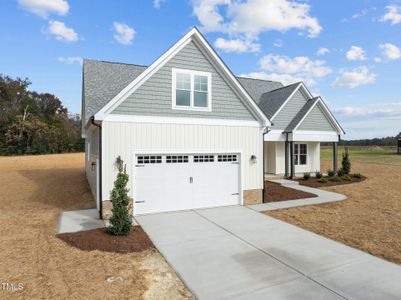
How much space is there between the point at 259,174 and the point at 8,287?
9.61 m

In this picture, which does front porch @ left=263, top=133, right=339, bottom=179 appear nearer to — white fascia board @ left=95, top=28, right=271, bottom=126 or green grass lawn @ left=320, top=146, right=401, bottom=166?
white fascia board @ left=95, top=28, right=271, bottom=126

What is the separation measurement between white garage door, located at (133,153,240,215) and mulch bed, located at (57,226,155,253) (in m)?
2.26

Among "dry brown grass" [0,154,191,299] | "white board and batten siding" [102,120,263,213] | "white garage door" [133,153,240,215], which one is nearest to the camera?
"dry brown grass" [0,154,191,299]

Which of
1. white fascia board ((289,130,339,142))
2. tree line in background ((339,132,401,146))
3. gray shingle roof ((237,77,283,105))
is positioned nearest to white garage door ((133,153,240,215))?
white fascia board ((289,130,339,142))

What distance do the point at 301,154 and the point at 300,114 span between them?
3430 millimetres

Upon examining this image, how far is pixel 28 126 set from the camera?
46.0m

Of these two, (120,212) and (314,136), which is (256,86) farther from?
(120,212)

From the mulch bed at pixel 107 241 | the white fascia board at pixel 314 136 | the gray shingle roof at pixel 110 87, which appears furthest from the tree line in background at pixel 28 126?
the mulch bed at pixel 107 241

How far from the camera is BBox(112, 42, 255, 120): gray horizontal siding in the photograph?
10016 millimetres

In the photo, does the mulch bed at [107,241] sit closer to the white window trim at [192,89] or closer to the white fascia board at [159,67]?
the white fascia board at [159,67]

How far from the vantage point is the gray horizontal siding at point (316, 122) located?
19281 mm

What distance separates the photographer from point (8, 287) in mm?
4922

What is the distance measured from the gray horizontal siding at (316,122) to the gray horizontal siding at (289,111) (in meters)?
1.00

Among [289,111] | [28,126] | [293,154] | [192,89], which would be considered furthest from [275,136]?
[28,126]
